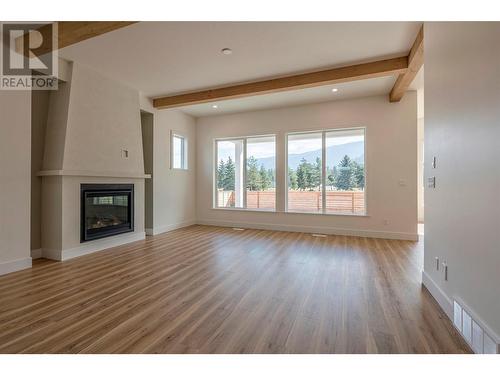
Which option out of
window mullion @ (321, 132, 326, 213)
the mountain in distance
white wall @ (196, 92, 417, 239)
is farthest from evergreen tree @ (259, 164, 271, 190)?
window mullion @ (321, 132, 326, 213)

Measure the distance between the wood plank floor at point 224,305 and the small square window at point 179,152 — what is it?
291 centimetres

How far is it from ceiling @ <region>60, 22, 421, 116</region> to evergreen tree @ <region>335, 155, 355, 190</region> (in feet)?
5.52

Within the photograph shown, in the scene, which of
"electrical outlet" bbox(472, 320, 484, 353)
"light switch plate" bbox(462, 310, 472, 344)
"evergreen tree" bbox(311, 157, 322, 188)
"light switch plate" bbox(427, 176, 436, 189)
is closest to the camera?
"electrical outlet" bbox(472, 320, 484, 353)

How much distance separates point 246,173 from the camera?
673cm

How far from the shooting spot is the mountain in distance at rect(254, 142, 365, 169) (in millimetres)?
5629

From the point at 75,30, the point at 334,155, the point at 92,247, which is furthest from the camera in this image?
the point at 334,155

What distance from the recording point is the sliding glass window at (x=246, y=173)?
6445 millimetres

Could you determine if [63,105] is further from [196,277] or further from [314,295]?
[314,295]

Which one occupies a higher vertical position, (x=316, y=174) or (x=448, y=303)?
(x=316, y=174)

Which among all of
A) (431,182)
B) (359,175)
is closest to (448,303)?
(431,182)

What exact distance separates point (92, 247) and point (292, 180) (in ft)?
14.3

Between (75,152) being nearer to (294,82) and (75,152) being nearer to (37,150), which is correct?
(37,150)

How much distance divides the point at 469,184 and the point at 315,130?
13.9ft

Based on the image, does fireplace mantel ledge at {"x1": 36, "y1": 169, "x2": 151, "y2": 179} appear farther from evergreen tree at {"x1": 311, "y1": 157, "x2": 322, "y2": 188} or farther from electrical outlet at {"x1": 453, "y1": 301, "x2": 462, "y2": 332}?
electrical outlet at {"x1": 453, "y1": 301, "x2": 462, "y2": 332}
